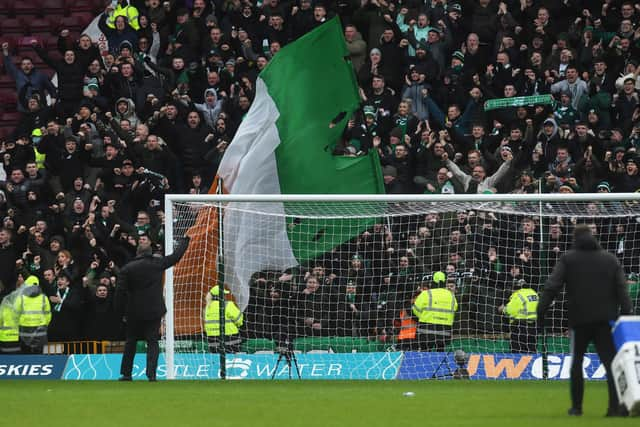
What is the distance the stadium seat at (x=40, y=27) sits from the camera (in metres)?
29.0

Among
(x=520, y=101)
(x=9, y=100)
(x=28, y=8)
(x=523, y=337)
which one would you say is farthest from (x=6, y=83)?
(x=523, y=337)

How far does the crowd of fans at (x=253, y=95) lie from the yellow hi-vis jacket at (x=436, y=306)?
695mm

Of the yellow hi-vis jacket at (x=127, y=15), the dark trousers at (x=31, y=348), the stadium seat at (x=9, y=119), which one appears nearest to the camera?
the dark trousers at (x=31, y=348)

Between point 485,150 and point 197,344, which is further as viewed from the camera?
point 485,150

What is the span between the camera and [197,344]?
18.9 meters

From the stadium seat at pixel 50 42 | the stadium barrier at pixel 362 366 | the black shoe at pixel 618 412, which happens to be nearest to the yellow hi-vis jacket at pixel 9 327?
the stadium barrier at pixel 362 366

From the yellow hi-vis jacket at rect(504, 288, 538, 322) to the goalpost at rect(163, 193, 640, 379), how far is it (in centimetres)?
20

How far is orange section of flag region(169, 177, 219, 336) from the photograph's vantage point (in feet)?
62.7

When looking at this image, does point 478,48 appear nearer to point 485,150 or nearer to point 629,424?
point 485,150

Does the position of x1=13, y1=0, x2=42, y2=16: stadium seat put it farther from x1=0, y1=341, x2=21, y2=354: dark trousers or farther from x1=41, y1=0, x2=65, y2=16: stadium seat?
x1=0, y1=341, x2=21, y2=354: dark trousers

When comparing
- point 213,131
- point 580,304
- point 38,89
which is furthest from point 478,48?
point 580,304

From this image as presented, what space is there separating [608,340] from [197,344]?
8.77 meters

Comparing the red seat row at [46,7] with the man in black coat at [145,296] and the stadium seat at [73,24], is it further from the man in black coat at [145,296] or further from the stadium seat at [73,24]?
the man in black coat at [145,296]

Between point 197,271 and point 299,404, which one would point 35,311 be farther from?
point 299,404
